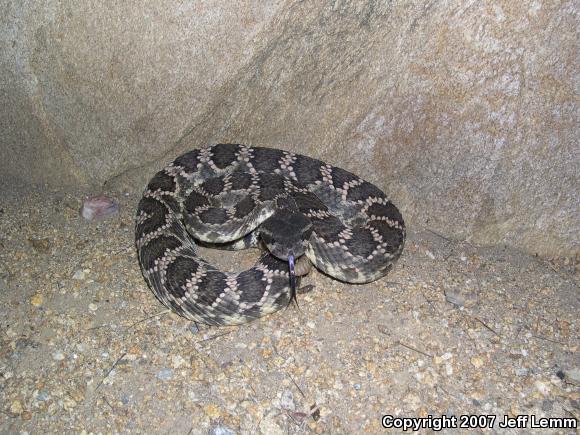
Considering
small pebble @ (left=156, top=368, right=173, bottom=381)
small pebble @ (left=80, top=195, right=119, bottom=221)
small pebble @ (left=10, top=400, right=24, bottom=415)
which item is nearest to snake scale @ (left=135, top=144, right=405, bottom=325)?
small pebble @ (left=80, top=195, right=119, bottom=221)

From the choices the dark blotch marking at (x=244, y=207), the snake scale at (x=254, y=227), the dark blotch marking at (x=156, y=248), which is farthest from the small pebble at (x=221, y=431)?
the dark blotch marking at (x=244, y=207)

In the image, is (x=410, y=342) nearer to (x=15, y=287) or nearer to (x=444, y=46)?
(x=444, y=46)

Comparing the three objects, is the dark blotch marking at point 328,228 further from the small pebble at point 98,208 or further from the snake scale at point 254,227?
the small pebble at point 98,208

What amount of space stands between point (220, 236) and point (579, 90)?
11.7ft

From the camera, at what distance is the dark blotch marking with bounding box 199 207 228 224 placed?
220 inches

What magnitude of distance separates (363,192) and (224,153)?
1590 millimetres

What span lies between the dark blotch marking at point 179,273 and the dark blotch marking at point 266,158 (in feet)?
4.86

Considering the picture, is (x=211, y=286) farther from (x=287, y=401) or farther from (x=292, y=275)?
(x=287, y=401)

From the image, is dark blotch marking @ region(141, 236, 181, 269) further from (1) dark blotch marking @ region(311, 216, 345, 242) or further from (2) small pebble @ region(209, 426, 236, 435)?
(2) small pebble @ region(209, 426, 236, 435)

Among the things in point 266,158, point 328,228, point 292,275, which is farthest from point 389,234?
point 266,158

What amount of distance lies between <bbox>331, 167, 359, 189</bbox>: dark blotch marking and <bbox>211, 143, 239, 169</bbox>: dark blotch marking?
43.7 inches

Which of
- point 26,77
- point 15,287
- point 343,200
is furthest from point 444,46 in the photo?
point 15,287

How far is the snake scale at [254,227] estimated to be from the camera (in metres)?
4.96

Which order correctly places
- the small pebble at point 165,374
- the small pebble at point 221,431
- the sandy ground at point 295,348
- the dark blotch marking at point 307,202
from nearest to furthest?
1. the small pebble at point 221,431
2. the sandy ground at point 295,348
3. the small pebble at point 165,374
4. the dark blotch marking at point 307,202
